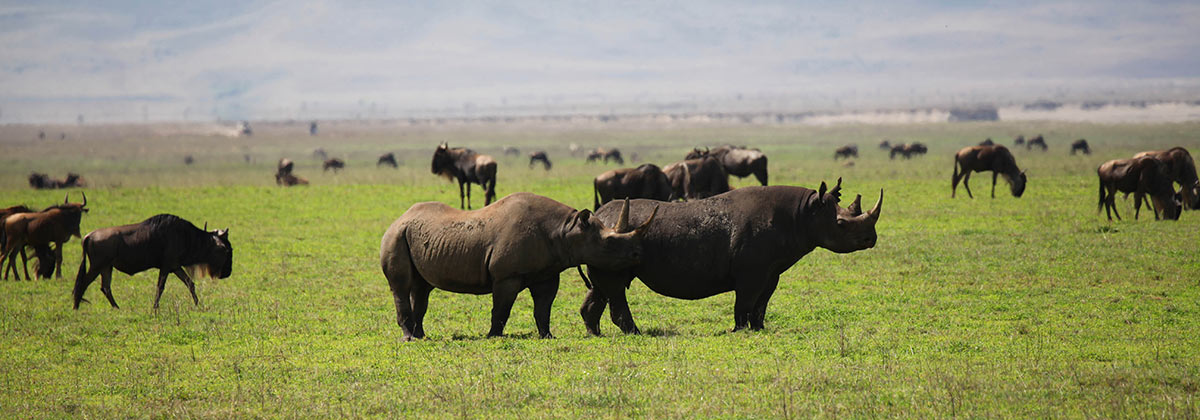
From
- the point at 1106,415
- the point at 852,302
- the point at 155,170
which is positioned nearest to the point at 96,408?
the point at 1106,415

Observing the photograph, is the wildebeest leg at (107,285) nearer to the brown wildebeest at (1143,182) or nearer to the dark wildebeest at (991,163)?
the brown wildebeest at (1143,182)

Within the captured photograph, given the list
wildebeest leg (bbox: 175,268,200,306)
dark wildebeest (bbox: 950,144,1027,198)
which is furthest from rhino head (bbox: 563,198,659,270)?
dark wildebeest (bbox: 950,144,1027,198)

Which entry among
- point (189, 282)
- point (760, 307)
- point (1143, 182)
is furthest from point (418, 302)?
point (1143, 182)

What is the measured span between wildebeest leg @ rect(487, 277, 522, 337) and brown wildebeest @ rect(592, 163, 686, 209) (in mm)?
15070

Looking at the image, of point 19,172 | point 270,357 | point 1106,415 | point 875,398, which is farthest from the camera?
point 19,172

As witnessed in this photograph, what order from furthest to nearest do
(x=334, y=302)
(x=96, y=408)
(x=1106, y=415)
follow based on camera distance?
(x=334, y=302)
(x=96, y=408)
(x=1106, y=415)

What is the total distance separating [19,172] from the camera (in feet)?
221

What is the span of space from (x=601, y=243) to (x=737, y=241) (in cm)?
154

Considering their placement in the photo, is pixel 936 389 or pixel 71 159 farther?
pixel 71 159

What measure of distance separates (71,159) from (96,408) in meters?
84.0

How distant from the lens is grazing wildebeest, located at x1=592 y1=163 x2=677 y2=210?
88.7ft

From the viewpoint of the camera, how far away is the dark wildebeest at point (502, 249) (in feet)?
37.7

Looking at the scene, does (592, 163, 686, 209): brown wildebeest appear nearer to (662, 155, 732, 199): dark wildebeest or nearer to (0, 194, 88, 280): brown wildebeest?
(662, 155, 732, 199): dark wildebeest

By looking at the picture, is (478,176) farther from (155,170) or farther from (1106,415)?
(155,170)
